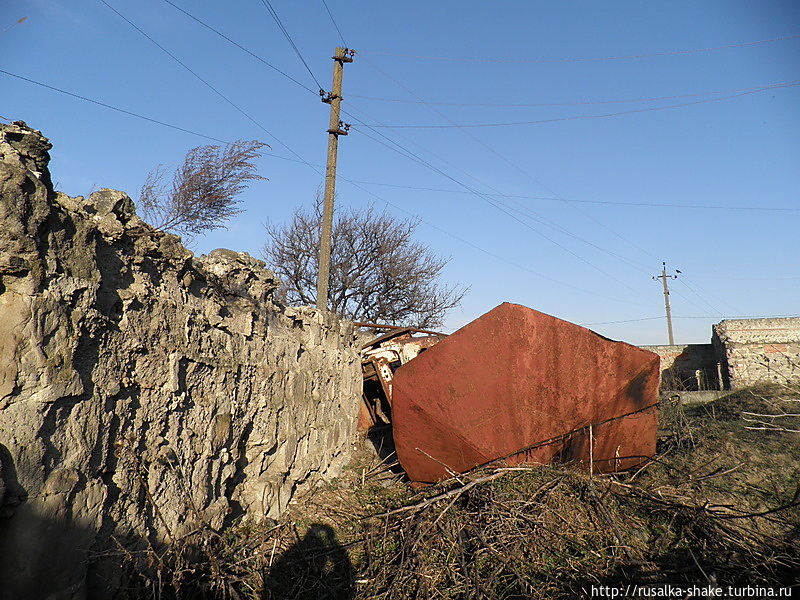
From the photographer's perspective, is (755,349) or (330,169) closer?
(330,169)

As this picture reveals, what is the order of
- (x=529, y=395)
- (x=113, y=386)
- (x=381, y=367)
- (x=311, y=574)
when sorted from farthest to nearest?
(x=381, y=367), (x=529, y=395), (x=311, y=574), (x=113, y=386)

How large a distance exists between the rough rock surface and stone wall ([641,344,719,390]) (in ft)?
52.2

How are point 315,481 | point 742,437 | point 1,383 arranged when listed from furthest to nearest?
point 742,437, point 315,481, point 1,383

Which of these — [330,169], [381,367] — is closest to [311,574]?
[381,367]

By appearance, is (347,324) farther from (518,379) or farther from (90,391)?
(90,391)

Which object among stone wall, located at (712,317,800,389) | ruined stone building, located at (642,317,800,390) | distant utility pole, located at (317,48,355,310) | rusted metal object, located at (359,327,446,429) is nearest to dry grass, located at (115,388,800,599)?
rusted metal object, located at (359,327,446,429)

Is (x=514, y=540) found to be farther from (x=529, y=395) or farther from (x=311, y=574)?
(x=311, y=574)

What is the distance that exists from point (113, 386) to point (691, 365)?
60.4 ft

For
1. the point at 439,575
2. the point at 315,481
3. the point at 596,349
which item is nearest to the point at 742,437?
the point at 596,349

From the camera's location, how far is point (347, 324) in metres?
7.33

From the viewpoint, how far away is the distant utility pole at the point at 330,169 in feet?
36.9

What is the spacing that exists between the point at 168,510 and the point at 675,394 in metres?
6.14

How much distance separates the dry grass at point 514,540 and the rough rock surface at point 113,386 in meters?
0.40

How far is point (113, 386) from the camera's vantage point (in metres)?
3.10
